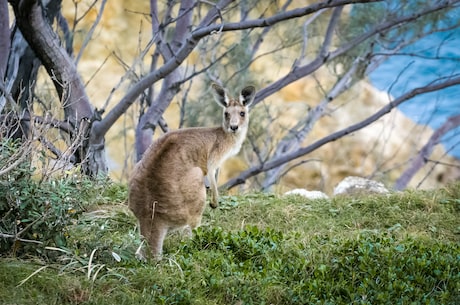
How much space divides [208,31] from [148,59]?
1152 cm

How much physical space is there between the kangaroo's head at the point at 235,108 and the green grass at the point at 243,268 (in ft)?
2.53

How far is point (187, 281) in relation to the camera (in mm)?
4191

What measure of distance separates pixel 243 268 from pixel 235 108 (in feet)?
6.01

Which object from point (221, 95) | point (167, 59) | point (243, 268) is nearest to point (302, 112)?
point (167, 59)

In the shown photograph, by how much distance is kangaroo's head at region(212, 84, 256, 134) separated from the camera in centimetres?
587

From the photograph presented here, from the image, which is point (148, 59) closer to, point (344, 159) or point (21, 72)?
point (344, 159)

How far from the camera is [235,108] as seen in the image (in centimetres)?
601

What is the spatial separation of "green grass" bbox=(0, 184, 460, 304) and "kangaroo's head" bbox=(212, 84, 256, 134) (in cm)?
77

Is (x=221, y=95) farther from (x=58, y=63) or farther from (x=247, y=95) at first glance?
(x=58, y=63)

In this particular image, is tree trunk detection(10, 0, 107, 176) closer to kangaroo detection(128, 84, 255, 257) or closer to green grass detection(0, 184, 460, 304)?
kangaroo detection(128, 84, 255, 257)

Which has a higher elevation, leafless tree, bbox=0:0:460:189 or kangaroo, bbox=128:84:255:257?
leafless tree, bbox=0:0:460:189

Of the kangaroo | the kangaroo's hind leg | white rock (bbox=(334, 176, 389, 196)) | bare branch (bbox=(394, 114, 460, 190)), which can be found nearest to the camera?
the kangaroo

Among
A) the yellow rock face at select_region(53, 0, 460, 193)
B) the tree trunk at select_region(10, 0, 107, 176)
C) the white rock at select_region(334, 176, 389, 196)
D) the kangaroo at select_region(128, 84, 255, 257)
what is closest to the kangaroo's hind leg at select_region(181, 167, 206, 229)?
the kangaroo at select_region(128, 84, 255, 257)

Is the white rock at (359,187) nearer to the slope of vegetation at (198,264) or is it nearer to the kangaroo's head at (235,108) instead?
the kangaroo's head at (235,108)
